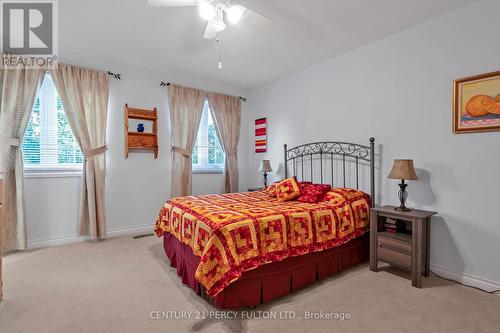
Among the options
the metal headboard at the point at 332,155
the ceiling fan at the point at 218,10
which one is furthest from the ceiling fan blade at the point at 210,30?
the metal headboard at the point at 332,155

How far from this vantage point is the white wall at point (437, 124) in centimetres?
230

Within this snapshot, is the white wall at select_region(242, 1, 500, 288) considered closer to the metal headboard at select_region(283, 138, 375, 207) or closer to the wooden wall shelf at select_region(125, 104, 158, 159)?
the metal headboard at select_region(283, 138, 375, 207)

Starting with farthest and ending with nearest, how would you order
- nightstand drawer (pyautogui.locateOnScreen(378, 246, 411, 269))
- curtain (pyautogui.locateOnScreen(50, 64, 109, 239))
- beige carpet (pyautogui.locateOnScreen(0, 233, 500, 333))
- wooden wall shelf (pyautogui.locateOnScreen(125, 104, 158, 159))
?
wooden wall shelf (pyautogui.locateOnScreen(125, 104, 158, 159)) → curtain (pyautogui.locateOnScreen(50, 64, 109, 239)) → nightstand drawer (pyautogui.locateOnScreen(378, 246, 411, 269)) → beige carpet (pyautogui.locateOnScreen(0, 233, 500, 333))

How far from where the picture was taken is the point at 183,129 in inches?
175

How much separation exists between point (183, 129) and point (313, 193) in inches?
103

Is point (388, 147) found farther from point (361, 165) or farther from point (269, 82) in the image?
point (269, 82)

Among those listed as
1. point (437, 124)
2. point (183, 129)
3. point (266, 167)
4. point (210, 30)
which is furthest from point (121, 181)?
point (437, 124)

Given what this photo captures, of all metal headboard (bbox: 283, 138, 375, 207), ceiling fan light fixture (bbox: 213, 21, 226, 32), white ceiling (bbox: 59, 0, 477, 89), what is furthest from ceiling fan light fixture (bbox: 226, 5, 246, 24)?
metal headboard (bbox: 283, 138, 375, 207)

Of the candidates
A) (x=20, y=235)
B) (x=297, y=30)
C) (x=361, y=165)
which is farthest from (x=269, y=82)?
(x=20, y=235)

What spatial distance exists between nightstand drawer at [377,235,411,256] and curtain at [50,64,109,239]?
372 centimetres

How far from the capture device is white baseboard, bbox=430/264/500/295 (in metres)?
2.25

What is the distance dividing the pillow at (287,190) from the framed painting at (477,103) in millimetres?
1758

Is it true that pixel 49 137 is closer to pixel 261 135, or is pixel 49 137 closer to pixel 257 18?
pixel 257 18

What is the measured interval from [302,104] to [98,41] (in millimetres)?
3045
